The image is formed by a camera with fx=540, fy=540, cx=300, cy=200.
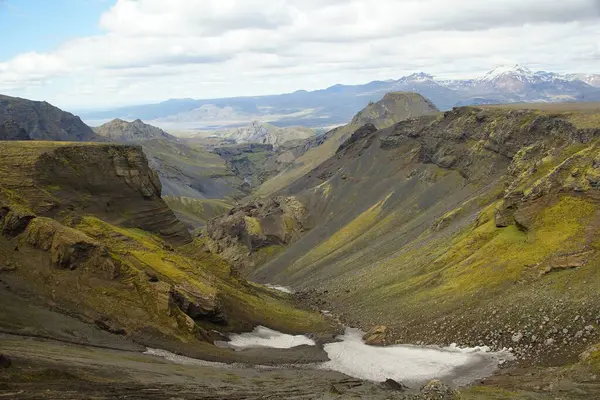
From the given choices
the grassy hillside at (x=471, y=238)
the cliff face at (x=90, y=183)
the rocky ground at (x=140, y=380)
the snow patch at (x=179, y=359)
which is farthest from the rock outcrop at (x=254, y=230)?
the rocky ground at (x=140, y=380)

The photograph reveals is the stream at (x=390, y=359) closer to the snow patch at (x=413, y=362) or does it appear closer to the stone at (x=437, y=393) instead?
the snow patch at (x=413, y=362)

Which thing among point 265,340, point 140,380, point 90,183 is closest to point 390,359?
point 265,340

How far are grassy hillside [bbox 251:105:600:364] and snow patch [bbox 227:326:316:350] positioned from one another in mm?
13017

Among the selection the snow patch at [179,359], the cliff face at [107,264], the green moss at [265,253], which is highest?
the cliff face at [107,264]

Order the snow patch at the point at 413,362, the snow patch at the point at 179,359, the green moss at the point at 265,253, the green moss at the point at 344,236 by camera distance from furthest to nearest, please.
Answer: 1. the green moss at the point at 265,253
2. the green moss at the point at 344,236
3. the snow patch at the point at 413,362
4. the snow patch at the point at 179,359

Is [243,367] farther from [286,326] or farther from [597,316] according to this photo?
[597,316]

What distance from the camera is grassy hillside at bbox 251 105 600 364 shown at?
55.9 meters

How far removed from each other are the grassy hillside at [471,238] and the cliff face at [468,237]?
0.22 meters

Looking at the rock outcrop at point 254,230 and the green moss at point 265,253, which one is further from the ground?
the rock outcrop at point 254,230

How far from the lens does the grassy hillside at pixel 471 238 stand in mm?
55906

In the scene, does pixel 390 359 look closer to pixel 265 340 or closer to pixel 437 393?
pixel 265 340

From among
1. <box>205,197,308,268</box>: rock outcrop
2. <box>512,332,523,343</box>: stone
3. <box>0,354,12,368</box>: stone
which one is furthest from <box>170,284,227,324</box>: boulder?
<box>205,197,308,268</box>: rock outcrop

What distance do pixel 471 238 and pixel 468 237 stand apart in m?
1.69

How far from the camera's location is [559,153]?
89062 millimetres
